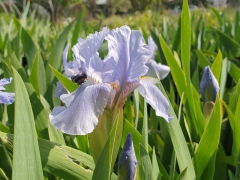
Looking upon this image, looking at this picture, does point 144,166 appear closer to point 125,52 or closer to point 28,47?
point 125,52

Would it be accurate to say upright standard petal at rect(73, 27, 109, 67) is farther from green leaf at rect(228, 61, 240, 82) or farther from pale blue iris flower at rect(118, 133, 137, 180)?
green leaf at rect(228, 61, 240, 82)

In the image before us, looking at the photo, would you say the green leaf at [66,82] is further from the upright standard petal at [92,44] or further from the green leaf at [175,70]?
the green leaf at [175,70]

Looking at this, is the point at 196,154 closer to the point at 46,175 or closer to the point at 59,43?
the point at 46,175

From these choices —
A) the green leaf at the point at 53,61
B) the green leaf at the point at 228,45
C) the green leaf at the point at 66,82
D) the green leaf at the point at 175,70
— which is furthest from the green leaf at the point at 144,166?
the green leaf at the point at 228,45

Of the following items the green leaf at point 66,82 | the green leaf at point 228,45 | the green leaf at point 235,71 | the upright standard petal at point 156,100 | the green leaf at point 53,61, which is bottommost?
Result: the green leaf at point 228,45

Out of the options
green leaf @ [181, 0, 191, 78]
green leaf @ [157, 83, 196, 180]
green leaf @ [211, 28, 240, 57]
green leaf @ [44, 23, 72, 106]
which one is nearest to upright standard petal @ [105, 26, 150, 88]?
green leaf @ [157, 83, 196, 180]

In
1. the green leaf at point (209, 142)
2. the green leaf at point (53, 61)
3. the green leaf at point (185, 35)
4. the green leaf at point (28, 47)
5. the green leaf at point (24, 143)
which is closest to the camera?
the green leaf at point (24, 143)
